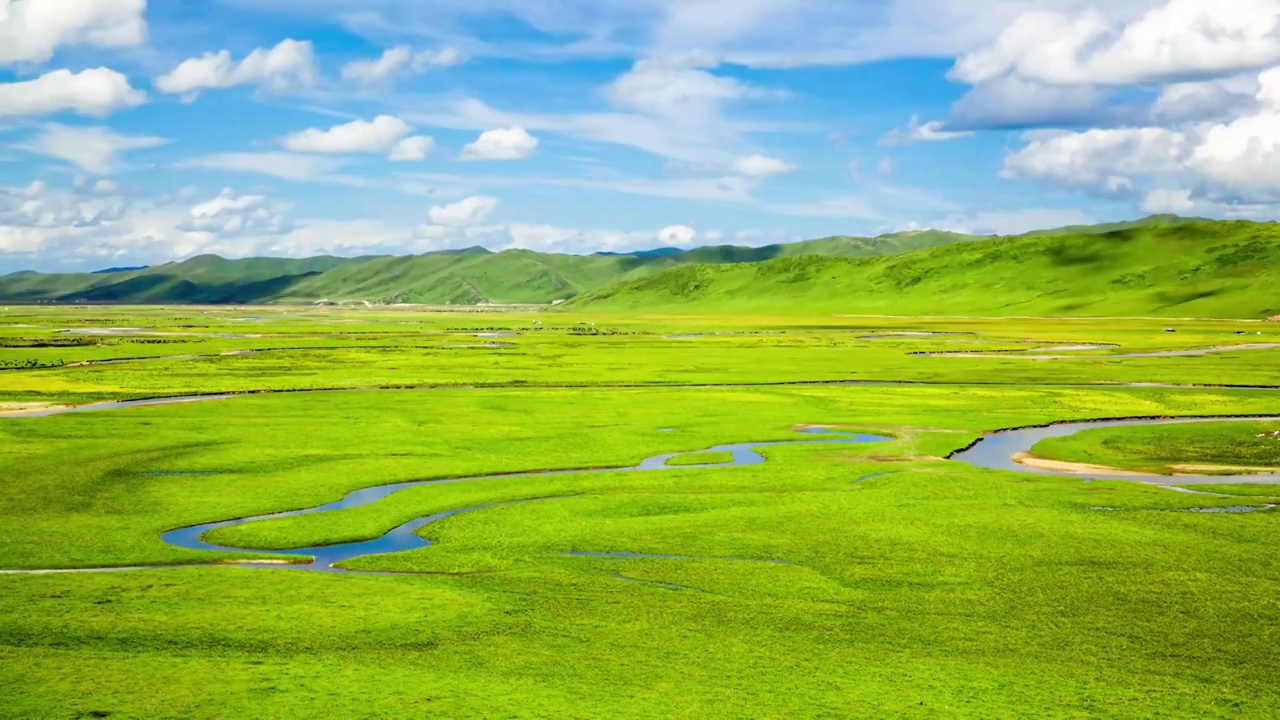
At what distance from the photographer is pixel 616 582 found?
29.7 metres

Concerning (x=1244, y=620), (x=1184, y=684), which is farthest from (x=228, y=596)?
(x=1244, y=620)

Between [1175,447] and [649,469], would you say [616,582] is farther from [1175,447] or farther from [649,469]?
[1175,447]

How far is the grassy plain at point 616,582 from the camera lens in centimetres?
2181

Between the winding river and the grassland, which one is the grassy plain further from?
the grassland

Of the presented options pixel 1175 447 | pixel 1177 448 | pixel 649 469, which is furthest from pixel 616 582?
pixel 1175 447

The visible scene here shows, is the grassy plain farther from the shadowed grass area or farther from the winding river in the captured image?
the shadowed grass area

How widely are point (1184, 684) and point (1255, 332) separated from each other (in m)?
180

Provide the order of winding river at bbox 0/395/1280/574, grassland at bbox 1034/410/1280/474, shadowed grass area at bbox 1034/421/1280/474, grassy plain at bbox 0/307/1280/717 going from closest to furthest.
A: grassy plain at bbox 0/307/1280/717 → winding river at bbox 0/395/1280/574 → shadowed grass area at bbox 1034/421/1280/474 → grassland at bbox 1034/410/1280/474

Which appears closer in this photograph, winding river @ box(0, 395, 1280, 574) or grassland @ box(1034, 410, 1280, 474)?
winding river @ box(0, 395, 1280, 574)

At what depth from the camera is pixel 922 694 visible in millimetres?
21688

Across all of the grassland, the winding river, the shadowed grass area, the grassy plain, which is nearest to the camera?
the grassy plain

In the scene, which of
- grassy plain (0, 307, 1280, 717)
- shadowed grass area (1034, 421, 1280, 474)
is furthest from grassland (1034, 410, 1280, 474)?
grassy plain (0, 307, 1280, 717)

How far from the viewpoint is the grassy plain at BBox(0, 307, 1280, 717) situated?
21812mm

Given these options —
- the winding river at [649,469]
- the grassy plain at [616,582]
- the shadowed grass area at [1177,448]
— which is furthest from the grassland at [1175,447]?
the winding river at [649,469]
